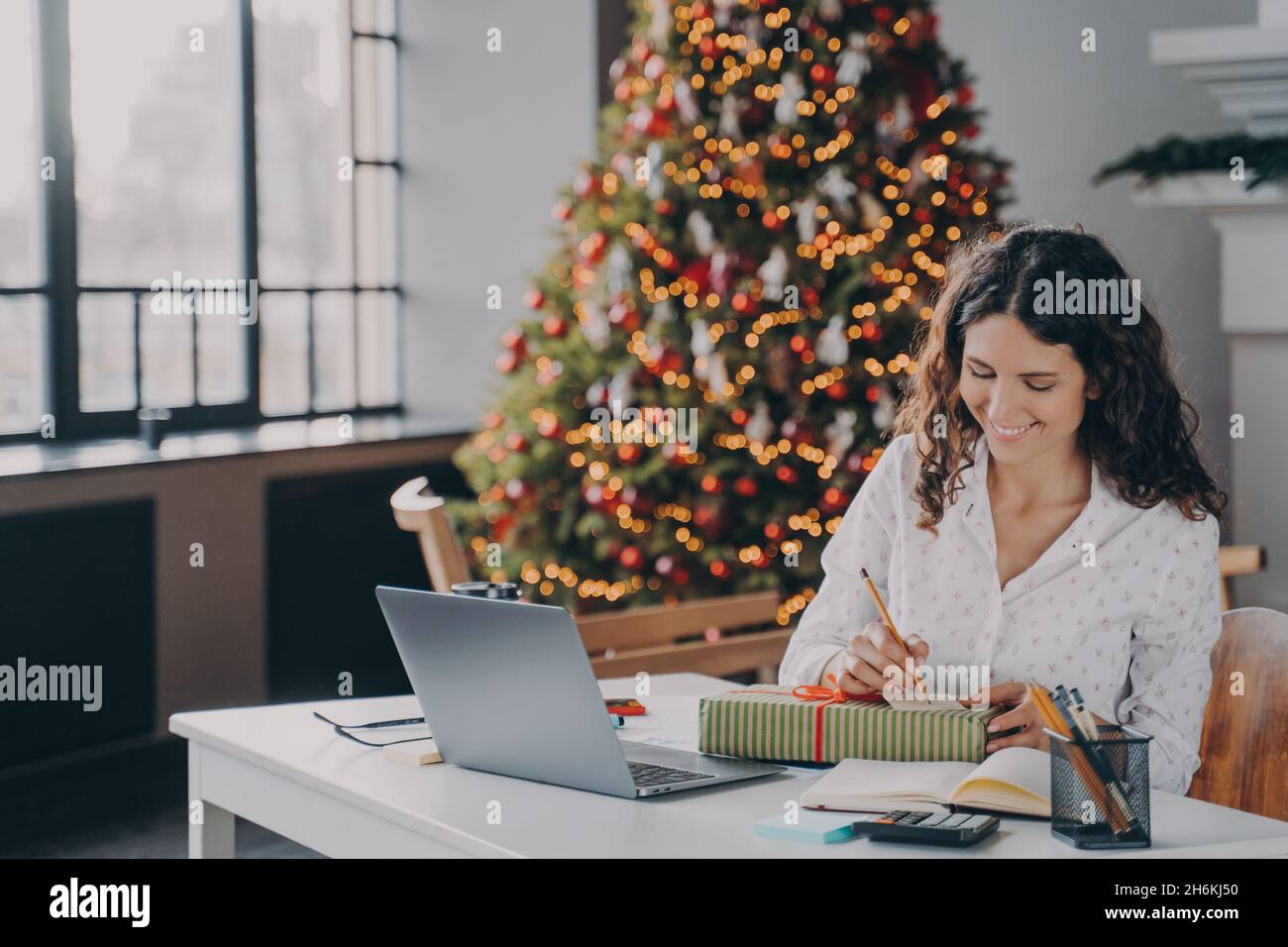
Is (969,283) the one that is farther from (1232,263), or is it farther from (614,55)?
(614,55)

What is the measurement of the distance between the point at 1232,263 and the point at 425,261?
2698mm

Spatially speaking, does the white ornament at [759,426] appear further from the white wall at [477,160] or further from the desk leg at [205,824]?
the desk leg at [205,824]

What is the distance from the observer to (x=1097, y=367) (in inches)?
74.9

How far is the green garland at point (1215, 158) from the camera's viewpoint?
3.61 metres

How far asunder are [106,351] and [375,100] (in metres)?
1.43

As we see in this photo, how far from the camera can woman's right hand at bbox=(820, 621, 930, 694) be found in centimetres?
171

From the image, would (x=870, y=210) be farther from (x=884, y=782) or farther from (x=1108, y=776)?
(x=1108, y=776)

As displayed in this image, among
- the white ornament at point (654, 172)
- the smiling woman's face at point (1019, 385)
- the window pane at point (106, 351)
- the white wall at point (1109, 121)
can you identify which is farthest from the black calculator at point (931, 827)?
the window pane at point (106, 351)

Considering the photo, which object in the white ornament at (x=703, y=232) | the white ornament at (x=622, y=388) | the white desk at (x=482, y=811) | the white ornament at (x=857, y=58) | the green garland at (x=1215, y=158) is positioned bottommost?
the white desk at (x=482, y=811)

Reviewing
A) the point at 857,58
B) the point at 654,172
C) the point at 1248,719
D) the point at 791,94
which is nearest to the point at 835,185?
the point at 791,94

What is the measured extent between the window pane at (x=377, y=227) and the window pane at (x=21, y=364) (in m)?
1.31

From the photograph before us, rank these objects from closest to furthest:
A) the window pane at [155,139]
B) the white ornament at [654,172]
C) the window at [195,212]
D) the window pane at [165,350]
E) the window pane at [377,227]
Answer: the white ornament at [654,172] < the window at [195,212] < the window pane at [155,139] < the window pane at [165,350] < the window pane at [377,227]

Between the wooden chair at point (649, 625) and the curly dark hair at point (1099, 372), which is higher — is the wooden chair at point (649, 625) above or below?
below
